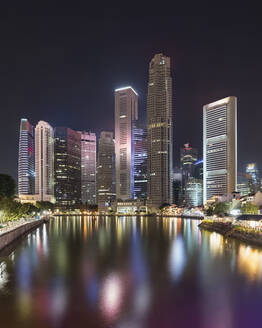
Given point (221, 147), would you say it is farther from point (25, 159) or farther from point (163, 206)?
point (25, 159)

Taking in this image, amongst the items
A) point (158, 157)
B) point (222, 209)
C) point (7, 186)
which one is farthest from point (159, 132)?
point (7, 186)

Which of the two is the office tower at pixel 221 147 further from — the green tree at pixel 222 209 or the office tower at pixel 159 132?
the green tree at pixel 222 209

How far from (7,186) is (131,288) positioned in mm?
48145

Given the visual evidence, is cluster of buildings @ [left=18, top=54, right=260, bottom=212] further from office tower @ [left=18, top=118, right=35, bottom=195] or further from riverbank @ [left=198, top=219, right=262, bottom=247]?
riverbank @ [left=198, top=219, right=262, bottom=247]

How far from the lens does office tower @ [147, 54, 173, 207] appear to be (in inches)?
6781

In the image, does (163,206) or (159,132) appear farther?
(159,132)

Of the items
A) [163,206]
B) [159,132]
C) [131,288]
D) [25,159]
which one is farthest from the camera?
[25,159]

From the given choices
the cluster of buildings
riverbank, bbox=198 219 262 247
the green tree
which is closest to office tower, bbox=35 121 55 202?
the cluster of buildings

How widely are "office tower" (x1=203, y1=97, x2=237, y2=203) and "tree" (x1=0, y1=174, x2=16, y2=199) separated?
9871 centimetres

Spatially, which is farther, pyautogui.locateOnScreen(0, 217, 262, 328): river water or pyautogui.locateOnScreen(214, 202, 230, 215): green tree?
pyautogui.locateOnScreen(214, 202, 230, 215): green tree

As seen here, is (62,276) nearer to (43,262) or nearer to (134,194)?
(43,262)

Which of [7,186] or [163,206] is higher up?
[7,186]

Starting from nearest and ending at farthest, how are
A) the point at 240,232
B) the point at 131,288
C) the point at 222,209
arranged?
the point at 131,288
the point at 240,232
the point at 222,209

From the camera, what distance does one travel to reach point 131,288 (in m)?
20.9
